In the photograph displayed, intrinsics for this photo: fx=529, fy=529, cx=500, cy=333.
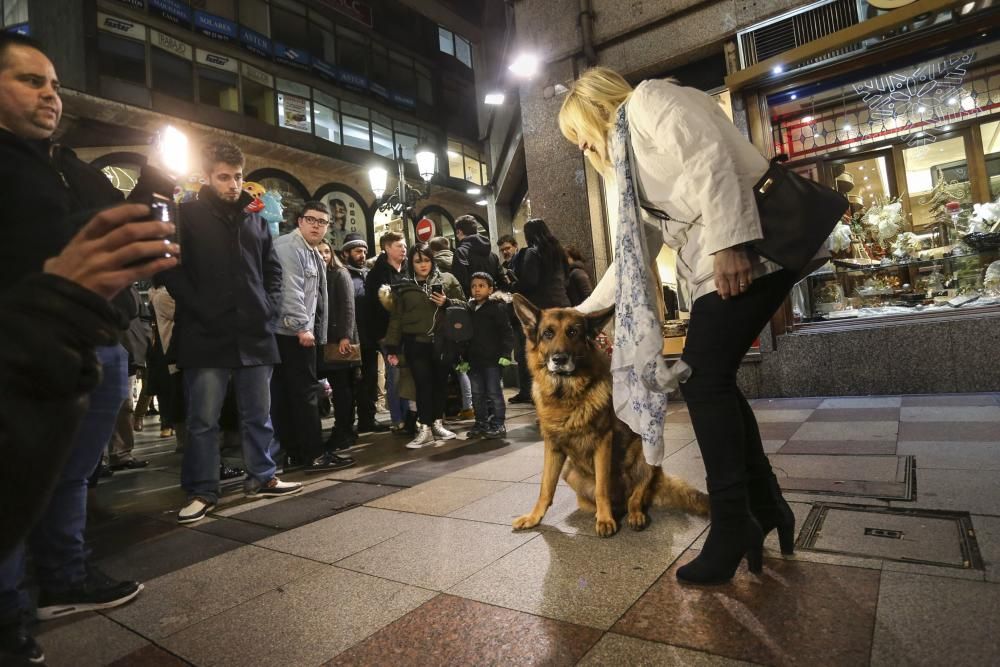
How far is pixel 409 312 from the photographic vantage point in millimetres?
5922

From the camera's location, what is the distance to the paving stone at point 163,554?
2.75m

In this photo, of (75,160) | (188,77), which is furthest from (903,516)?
(188,77)

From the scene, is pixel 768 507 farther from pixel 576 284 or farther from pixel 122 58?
pixel 122 58

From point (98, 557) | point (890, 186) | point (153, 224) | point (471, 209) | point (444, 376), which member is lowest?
point (98, 557)

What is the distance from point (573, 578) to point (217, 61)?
2561 centimetres

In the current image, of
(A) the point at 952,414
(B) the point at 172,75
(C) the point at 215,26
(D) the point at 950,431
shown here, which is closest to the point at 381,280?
(D) the point at 950,431

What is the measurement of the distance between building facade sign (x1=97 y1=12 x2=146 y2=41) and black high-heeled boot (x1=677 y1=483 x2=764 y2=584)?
2429 cm

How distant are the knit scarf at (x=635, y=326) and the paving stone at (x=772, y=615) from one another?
A: 0.53m

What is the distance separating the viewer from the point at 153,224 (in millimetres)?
748

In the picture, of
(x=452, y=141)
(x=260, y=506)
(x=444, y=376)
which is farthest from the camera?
(x=452, y=141)

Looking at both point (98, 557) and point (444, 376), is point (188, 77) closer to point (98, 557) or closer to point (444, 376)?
point (444, 376)

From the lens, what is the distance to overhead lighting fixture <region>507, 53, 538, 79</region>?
26.4 ft

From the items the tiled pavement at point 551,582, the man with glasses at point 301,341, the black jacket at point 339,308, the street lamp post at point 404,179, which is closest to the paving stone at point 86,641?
the tiled pavement at point 551,582

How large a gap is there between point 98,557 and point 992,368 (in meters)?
7.68
